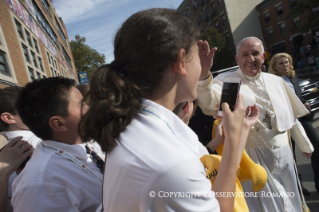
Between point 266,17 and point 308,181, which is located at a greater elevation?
point 266,17

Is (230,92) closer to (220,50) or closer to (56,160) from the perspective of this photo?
(56,160)

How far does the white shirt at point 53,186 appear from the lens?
126 cm

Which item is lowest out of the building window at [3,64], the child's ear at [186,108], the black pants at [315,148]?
the black pants at [315,148]

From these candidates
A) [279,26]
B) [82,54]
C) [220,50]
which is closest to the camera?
[279,26]

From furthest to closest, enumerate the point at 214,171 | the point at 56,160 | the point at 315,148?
1. the point at 315,148
2. the point at 56,160
3. the point at 214,171

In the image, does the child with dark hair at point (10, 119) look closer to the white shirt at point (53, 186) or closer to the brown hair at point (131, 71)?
the white shirt at point (53, 186)

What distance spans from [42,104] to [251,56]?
213cm

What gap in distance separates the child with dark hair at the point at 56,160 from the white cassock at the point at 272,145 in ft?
3.87

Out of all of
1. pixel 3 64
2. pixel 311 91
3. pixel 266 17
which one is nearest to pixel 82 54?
pixel 266 17

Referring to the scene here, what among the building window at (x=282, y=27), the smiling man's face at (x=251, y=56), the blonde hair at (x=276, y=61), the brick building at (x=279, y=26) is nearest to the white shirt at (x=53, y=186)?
the smiling man's face at (x=251, y=56)

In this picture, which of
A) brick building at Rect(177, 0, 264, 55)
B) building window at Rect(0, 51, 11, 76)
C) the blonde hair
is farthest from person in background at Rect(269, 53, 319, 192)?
brick building at Rect(177, 0, 264, 55)

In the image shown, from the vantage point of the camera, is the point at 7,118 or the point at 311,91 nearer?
the point at 7,118

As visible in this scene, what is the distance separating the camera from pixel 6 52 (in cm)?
1045

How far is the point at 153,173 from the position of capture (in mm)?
746
